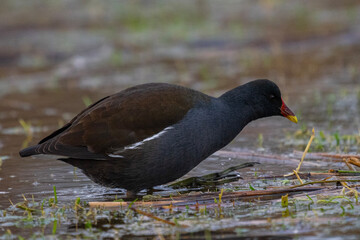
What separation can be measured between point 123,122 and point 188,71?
708 centimetres

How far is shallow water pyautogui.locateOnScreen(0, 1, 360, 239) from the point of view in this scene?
6922 millimetres

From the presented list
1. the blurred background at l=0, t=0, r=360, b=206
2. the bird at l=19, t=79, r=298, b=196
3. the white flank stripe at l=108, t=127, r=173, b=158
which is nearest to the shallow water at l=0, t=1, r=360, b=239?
the blurred background at l=0, t=0, r=360, b=206

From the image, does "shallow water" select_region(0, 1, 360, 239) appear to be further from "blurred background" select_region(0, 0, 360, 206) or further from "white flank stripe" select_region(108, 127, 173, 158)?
"white flank stripe" select_region(108, 127, 173, 158)

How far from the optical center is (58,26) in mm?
17203

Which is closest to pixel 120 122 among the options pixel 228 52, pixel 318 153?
pixel 318 153

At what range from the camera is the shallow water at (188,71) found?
692 cm

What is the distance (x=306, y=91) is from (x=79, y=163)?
220 inches

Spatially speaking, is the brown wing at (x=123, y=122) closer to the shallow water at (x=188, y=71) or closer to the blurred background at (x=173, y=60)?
the shallow water at (x=188, y=71)

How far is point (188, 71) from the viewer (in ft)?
41.5

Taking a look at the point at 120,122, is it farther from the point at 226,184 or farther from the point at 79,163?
the point at 226,184

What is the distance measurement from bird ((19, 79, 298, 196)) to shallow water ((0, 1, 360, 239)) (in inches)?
12.7

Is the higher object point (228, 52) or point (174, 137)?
point (228, 52)

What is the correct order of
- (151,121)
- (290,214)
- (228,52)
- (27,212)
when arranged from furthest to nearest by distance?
(228,52) < (151,121) < (27,212) < (290,214)

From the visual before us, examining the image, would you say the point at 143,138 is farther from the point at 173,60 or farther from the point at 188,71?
the point at 173,60
